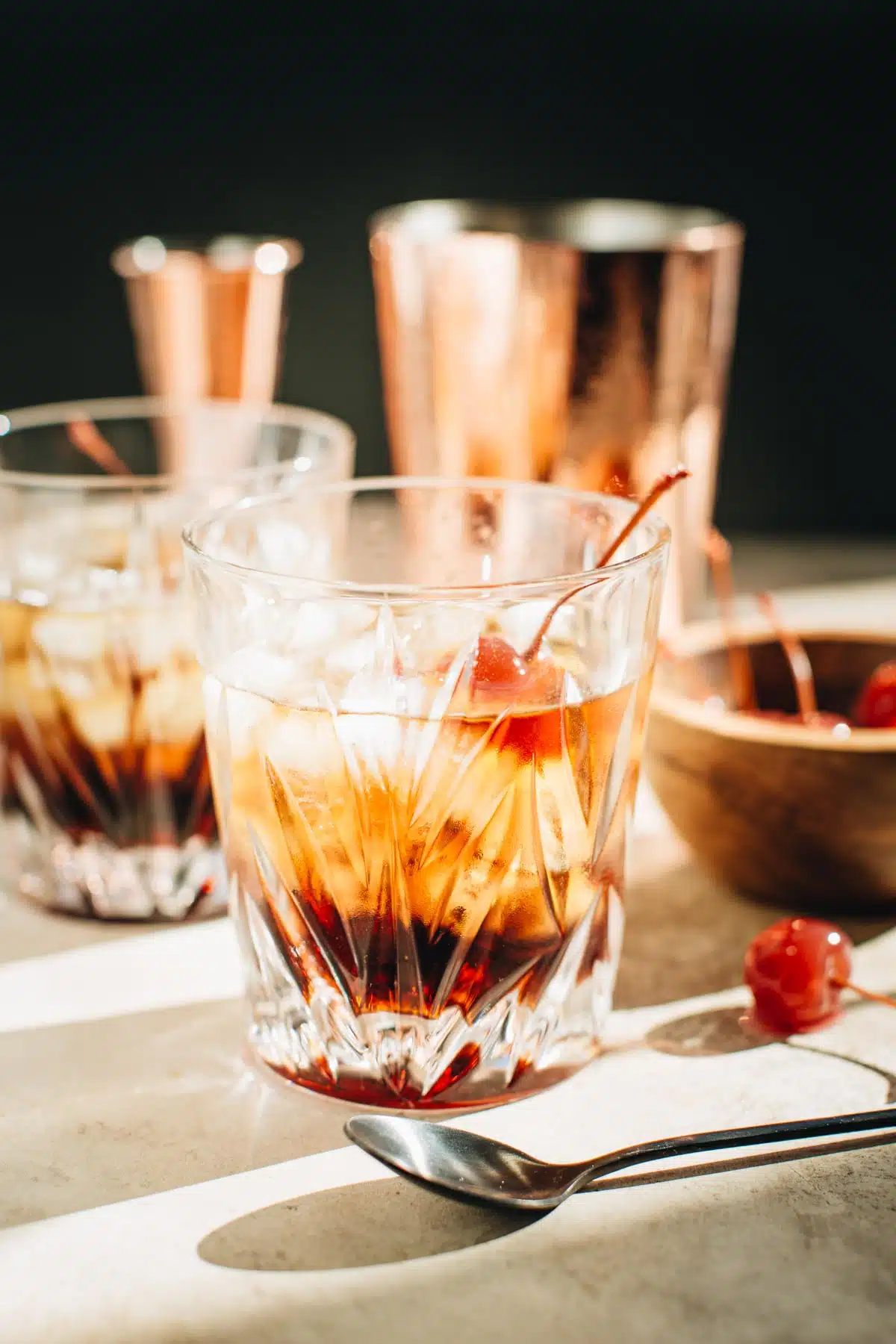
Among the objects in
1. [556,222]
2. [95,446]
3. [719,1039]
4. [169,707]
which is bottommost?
[719,1039]

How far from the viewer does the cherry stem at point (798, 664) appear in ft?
2.53

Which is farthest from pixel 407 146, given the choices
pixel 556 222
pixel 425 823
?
pixel 425 823

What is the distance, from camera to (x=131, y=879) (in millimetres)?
718

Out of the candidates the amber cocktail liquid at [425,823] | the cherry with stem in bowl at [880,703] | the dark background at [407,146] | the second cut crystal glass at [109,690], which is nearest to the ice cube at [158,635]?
the second cut crystal glass at [109,690]

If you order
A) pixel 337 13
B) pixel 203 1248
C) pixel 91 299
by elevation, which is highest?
pixel 337 13

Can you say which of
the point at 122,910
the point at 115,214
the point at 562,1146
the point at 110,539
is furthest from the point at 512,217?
the point at 115,214

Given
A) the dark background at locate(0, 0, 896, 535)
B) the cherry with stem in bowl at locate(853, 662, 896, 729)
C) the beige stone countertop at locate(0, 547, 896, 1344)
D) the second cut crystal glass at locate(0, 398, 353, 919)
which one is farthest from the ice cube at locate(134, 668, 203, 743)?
the dark background at locate(0, 0, 896, 535)

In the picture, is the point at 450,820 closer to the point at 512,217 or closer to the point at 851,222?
the point at 512,217

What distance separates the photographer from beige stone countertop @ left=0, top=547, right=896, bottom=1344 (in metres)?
0.45

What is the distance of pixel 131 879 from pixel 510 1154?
27 centimetres

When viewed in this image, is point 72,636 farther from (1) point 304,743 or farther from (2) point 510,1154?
(2) point 510,1154

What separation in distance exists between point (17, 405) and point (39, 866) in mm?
1115

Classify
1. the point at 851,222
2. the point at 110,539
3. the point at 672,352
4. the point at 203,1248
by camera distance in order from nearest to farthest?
1. the point at 203,1248
2. the point at 110,539
3. the point at 672,352
4. the point at 851,222

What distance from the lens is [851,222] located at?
1741 mm
